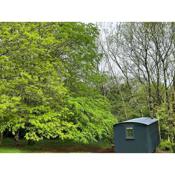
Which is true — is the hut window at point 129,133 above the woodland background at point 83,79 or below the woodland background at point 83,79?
below

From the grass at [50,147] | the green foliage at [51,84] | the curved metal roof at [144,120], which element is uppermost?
the green foliage at [51,84]

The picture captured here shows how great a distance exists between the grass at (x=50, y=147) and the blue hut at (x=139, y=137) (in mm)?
189

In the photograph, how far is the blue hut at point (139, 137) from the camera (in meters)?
4.76

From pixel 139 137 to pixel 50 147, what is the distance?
1236mm

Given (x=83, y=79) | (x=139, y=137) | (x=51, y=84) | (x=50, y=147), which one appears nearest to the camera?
(x=139, y=137)

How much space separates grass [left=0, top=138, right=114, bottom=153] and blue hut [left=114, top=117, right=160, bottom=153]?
189 millimetres

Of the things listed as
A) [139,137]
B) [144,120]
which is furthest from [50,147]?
[144,120]

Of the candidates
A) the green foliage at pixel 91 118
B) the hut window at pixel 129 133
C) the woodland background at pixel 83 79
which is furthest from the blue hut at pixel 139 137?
the green foliage at pixel 91 118

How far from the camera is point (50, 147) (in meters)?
4.93

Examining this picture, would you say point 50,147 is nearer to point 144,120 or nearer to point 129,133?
point 129,133

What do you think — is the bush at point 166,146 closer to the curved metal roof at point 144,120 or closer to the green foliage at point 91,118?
the curved metal roof at point 144,120

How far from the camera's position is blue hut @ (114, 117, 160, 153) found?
187 inches

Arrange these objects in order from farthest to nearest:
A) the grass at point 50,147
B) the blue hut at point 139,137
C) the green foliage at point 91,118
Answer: the green foliage at point 91,118 < the grass at point 50,147 < the blue hut at point 139,137
